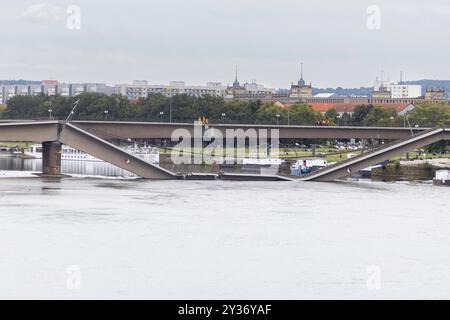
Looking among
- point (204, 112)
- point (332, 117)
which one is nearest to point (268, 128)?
point (204, 112)

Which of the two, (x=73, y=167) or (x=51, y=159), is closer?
(x=51, y=159)

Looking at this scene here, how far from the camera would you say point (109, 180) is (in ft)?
232

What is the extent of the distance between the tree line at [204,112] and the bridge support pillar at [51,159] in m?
26.9

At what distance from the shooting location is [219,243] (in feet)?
139

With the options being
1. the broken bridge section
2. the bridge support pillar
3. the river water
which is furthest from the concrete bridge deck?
the bridge support pillar

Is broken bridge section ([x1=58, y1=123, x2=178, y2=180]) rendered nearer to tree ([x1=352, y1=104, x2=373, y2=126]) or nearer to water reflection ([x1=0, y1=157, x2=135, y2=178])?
water reflection ([x1=0, y1=157, x2=135, y2=178])

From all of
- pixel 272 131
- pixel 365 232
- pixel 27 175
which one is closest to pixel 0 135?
pixel 27 175

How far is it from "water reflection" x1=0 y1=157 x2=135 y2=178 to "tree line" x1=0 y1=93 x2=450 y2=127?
21.6 ft

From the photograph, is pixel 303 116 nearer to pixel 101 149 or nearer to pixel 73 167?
pixel 73 167

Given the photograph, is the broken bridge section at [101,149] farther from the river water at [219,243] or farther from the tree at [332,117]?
the tree at [332,117]

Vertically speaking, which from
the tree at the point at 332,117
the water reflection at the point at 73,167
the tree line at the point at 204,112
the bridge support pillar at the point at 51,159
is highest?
the tree line at the point at 204,112

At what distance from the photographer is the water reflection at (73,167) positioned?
79875 mm

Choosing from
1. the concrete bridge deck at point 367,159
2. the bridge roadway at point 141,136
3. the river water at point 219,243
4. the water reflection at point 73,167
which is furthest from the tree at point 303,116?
the river water at point 219,243

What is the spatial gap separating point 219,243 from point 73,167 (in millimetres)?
46354
